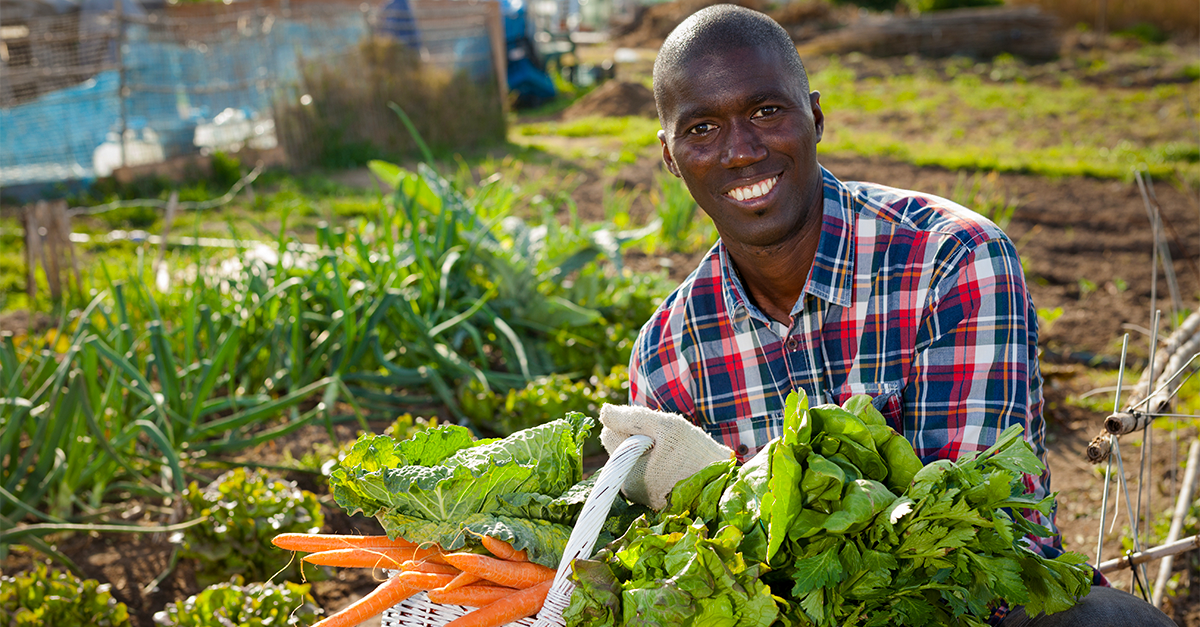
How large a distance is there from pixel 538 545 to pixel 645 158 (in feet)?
24.2

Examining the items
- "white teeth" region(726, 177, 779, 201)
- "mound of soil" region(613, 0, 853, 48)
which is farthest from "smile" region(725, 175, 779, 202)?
"mound of soil" region(613, 0, 853, 48)

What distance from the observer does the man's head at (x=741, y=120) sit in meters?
1.47

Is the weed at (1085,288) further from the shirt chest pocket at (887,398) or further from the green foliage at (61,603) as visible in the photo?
the green foliage at (61,603)

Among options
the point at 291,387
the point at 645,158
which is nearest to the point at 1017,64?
the point at 645,158

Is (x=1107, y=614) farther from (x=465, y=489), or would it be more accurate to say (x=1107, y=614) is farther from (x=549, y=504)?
(x=465, y=489)

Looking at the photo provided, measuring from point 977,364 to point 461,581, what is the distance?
2.87ft

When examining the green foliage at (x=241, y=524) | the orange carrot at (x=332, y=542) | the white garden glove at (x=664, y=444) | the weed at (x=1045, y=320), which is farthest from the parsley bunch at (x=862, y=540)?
the weed at (x=1045, y=320)

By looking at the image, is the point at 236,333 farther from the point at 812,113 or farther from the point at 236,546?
the point at 812,113

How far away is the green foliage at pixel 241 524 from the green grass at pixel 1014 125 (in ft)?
19.2

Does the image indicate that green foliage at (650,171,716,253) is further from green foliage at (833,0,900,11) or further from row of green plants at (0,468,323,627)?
green foliage at (833,0,900,11)

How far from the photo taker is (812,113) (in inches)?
A: 62.8

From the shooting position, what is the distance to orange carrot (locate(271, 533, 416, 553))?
1400 mm

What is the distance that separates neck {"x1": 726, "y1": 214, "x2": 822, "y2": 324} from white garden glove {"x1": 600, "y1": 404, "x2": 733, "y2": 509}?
0.40 meters

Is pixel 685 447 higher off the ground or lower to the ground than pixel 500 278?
higher
